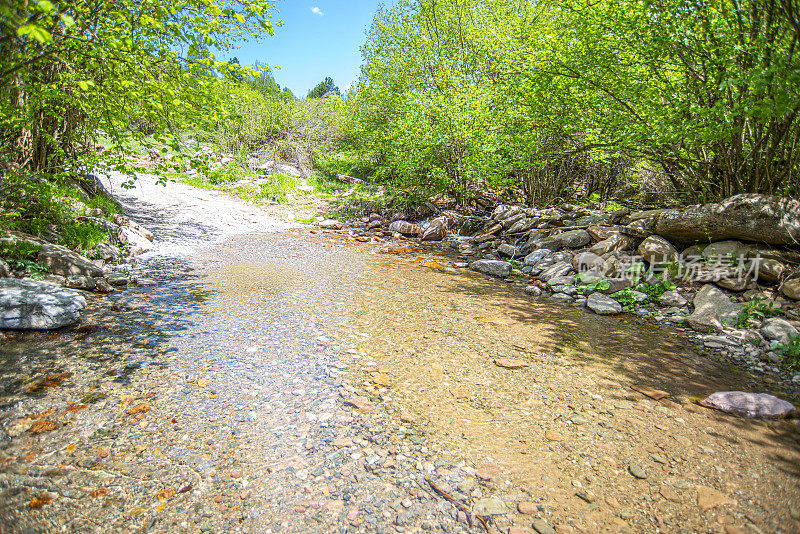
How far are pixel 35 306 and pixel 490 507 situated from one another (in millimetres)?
5758

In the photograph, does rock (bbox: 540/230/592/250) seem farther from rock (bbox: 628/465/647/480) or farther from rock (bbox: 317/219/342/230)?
rock (bbox: 317/219/342/230)

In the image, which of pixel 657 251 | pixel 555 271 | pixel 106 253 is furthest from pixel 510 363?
pixel 106 253

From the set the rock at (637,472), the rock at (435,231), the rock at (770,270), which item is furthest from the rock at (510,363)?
Answer: the rock at (435,231)

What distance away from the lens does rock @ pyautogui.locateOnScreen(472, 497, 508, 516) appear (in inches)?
104

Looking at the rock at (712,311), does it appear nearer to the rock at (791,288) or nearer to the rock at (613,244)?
the rock at (791,288)

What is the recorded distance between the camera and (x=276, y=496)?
2.68m

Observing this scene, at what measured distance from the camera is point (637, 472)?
9.98 feet

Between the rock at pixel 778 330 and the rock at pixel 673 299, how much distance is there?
1.17 m

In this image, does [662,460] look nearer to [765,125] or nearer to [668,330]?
[668,330]

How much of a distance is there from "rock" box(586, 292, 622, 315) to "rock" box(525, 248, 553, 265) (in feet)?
7.95

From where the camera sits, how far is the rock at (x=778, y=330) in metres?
5.08

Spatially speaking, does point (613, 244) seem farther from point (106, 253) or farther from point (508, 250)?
point (106, 253)

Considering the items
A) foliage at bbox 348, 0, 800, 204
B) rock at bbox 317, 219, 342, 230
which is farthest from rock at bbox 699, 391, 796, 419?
rock at bbox 317, 219, 342, 230

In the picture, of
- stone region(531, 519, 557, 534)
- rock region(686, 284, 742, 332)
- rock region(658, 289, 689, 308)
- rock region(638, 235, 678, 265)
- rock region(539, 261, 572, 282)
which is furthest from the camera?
rock region(539, 261, 572, 282)
